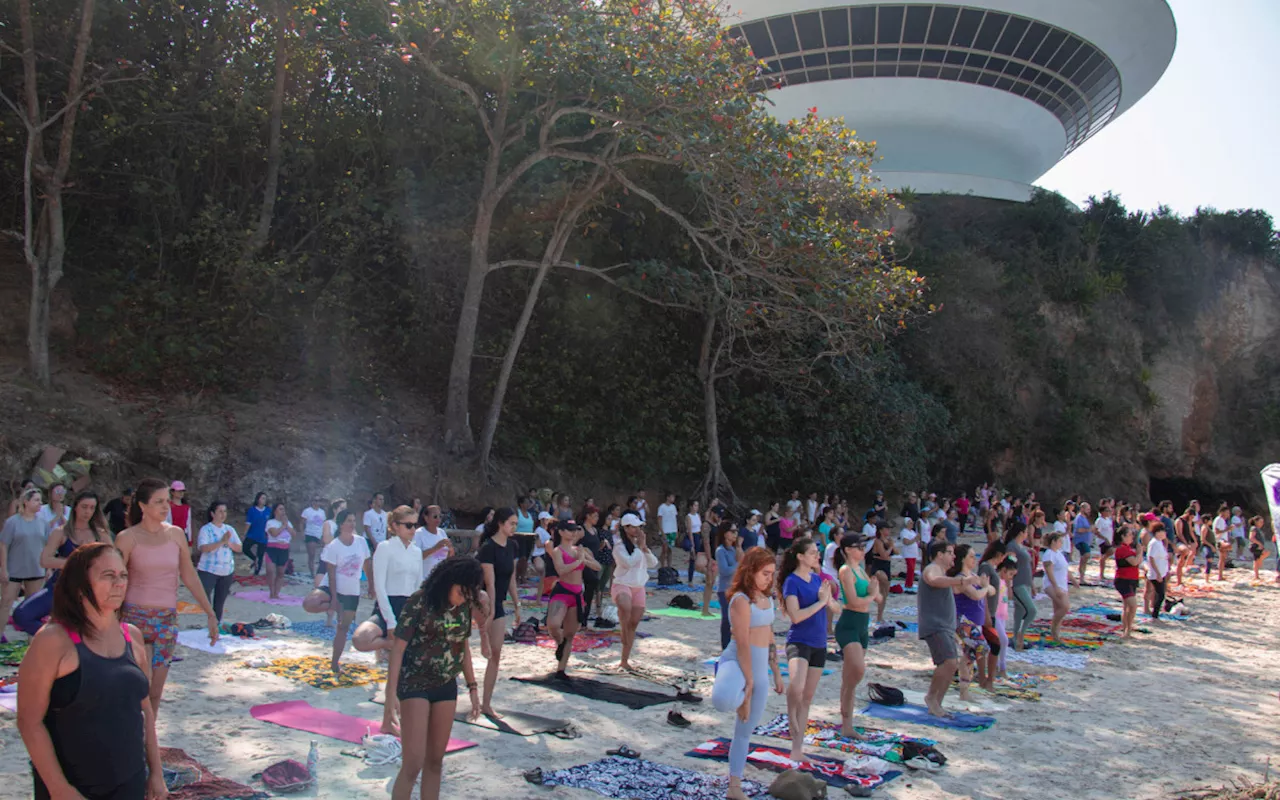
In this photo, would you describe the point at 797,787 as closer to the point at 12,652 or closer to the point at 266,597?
the point at 12,652

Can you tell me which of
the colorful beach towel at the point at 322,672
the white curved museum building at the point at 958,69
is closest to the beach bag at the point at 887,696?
the colorful beach towel at the point at 322,672

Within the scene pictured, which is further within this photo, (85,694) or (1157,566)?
(1157,566)

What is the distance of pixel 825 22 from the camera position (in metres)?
32.8

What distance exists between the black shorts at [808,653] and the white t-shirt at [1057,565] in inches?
230

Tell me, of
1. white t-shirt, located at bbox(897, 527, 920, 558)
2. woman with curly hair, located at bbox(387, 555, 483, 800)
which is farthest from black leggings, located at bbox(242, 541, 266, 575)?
white t-shirt, located at bbox(897, 527, 920, 558)

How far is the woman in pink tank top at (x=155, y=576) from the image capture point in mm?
5305

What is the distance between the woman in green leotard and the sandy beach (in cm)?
54

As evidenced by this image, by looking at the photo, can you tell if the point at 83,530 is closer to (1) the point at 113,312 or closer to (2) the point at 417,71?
(1) the point at 113,312

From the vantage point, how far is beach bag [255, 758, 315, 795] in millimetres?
5078

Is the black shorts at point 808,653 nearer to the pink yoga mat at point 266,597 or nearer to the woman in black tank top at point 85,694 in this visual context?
the woman in black tank top at point 85,694

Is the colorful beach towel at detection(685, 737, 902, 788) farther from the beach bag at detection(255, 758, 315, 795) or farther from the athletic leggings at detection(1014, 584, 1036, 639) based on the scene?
the athletic leggings at detection(1014, 584, 1036, 639)

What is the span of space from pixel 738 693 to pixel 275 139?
16572mm

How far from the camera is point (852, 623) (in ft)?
23.3

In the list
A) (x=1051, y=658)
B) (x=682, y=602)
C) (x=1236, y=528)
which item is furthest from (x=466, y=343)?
(x=1236, y=528)
